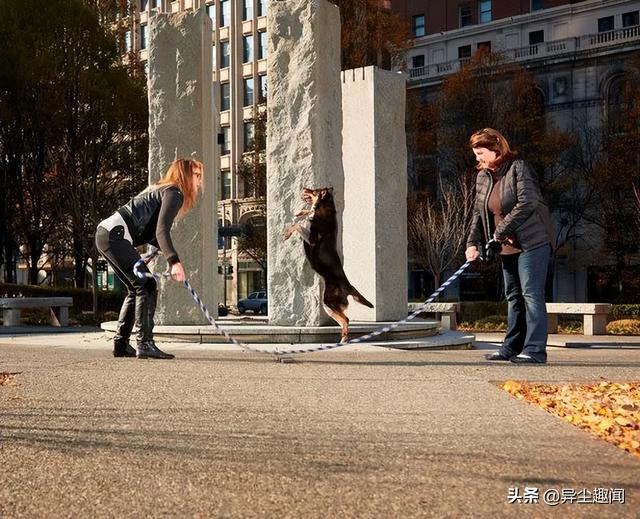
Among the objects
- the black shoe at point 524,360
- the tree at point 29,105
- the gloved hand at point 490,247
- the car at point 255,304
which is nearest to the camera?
the gloved hand at point 490,247

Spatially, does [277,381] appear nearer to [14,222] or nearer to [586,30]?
[14,222]

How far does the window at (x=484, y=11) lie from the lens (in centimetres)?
4672

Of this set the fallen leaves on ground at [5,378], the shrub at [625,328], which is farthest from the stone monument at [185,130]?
the shrub at [625,328]

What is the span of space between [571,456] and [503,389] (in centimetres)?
243

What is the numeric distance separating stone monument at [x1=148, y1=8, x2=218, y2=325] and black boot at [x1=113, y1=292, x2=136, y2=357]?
276cm

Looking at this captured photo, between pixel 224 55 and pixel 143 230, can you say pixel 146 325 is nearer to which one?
pixel 143 230

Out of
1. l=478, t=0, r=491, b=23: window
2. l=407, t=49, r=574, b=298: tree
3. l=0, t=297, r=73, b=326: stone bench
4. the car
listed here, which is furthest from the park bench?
l=478, t=0, r=491, b=23: window

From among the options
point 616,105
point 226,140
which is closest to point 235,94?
point 226,140

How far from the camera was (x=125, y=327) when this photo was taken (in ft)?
28.4

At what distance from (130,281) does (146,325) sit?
48 cm

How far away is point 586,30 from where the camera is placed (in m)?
42.3

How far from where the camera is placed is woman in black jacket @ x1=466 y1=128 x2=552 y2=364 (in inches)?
303

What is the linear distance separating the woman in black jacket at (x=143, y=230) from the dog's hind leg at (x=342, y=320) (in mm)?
2535

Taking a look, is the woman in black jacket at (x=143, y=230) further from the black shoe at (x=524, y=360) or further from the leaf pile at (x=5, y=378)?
the black shoe at (x=524, y=360)
